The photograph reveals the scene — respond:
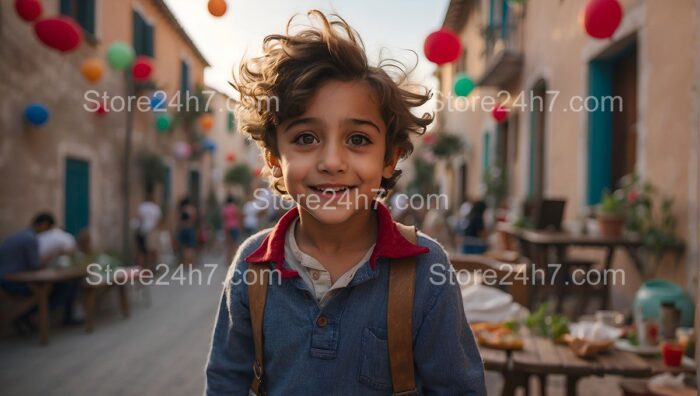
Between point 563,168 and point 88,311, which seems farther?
point 563,168

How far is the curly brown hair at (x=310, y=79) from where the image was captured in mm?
1435

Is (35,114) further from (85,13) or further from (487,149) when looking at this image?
(487,149)

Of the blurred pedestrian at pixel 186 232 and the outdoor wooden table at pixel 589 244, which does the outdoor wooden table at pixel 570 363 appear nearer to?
the outdoor wooden table at pixel 589 244

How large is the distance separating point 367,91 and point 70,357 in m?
4.85

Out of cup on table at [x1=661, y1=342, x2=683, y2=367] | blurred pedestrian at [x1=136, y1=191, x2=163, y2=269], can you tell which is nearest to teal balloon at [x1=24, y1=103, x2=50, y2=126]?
blurred pedestrian at [x1=136, y1=191, x2=163, y2=269]

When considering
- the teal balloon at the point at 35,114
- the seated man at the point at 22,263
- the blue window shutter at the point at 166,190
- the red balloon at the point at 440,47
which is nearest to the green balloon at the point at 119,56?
the teal balloon at the point at 35,114

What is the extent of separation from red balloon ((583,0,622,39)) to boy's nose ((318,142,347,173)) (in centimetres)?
388

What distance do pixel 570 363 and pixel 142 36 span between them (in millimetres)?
12109

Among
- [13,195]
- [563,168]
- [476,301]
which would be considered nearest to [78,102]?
[13,195]

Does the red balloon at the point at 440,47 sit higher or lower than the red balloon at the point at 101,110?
lower

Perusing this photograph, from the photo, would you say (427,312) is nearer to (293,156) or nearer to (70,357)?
(293,156)

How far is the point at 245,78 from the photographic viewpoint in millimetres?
1628

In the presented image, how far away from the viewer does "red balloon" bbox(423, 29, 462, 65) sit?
188 inches

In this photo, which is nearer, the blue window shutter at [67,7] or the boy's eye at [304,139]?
the boy's eye at [304,139]
